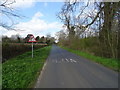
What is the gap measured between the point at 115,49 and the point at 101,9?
533 centimetres

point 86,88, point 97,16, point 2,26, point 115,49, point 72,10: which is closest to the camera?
point 86,88

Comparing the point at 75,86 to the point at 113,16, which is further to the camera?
the point at 113,16

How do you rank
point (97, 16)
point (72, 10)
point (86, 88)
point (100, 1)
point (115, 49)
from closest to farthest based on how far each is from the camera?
point (86, 88)
point (115, 49)
point (100, 1)
point (72, 10)
point (97, 16)

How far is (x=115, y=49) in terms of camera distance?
13633 mm

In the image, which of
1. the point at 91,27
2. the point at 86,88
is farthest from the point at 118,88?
the point at 91,27

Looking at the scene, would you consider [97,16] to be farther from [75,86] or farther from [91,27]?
[75,86]

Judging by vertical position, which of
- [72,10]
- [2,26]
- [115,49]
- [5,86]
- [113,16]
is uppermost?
[72,10]

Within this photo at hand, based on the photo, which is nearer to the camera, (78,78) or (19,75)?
(78,78)

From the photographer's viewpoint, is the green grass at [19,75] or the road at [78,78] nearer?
the road at [78,78]

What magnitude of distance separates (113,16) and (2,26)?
11.1m

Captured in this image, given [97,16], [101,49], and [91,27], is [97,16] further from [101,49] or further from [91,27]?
[101,49]

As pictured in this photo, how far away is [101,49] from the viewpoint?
1648 centimetres

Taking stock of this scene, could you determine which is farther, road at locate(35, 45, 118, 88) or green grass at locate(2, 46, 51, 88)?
green grass at locate(2, 46, 51, 88)

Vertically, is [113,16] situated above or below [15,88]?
above
